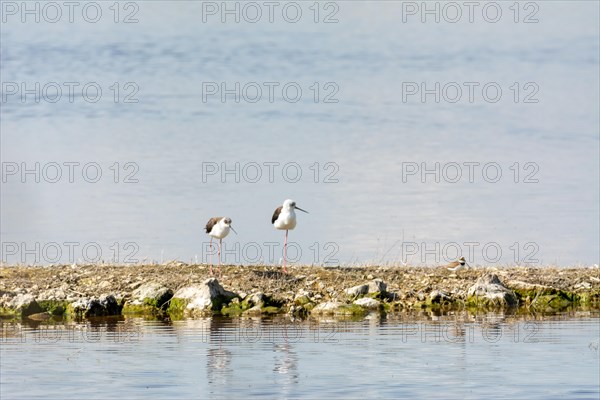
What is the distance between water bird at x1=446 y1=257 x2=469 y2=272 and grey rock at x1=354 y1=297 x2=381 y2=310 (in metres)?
4.72

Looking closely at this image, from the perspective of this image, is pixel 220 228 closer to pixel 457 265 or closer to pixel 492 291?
pixel 457 265

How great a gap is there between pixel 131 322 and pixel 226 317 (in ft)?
7.56

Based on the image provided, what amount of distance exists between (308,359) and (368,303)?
8.64 metres

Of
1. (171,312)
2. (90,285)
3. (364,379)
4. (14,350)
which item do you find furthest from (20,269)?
(364,379)

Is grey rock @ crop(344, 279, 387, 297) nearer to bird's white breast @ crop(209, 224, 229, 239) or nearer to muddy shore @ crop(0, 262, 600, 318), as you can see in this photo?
muddy shore @ crop(0, 262, 600, 318)

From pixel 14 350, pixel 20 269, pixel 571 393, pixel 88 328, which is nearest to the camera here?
pixel 571 393

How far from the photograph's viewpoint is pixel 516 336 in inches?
806

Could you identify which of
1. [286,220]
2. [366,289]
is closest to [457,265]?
[366,289]

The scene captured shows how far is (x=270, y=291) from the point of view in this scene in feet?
88.9

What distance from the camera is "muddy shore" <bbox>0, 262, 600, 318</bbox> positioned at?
86.4 ft

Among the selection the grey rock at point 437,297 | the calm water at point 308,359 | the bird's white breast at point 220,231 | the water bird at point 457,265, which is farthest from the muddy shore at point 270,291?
the bird's white breast at point 220,231

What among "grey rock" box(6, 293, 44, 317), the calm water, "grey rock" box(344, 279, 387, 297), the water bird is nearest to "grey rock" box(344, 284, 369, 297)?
"grey rock" box(344, 279, 387, 297)

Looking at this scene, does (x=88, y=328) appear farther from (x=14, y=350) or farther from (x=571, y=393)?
(x=571, y=393)

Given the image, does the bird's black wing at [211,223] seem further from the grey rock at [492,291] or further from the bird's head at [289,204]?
the grey rock at [492,291]
